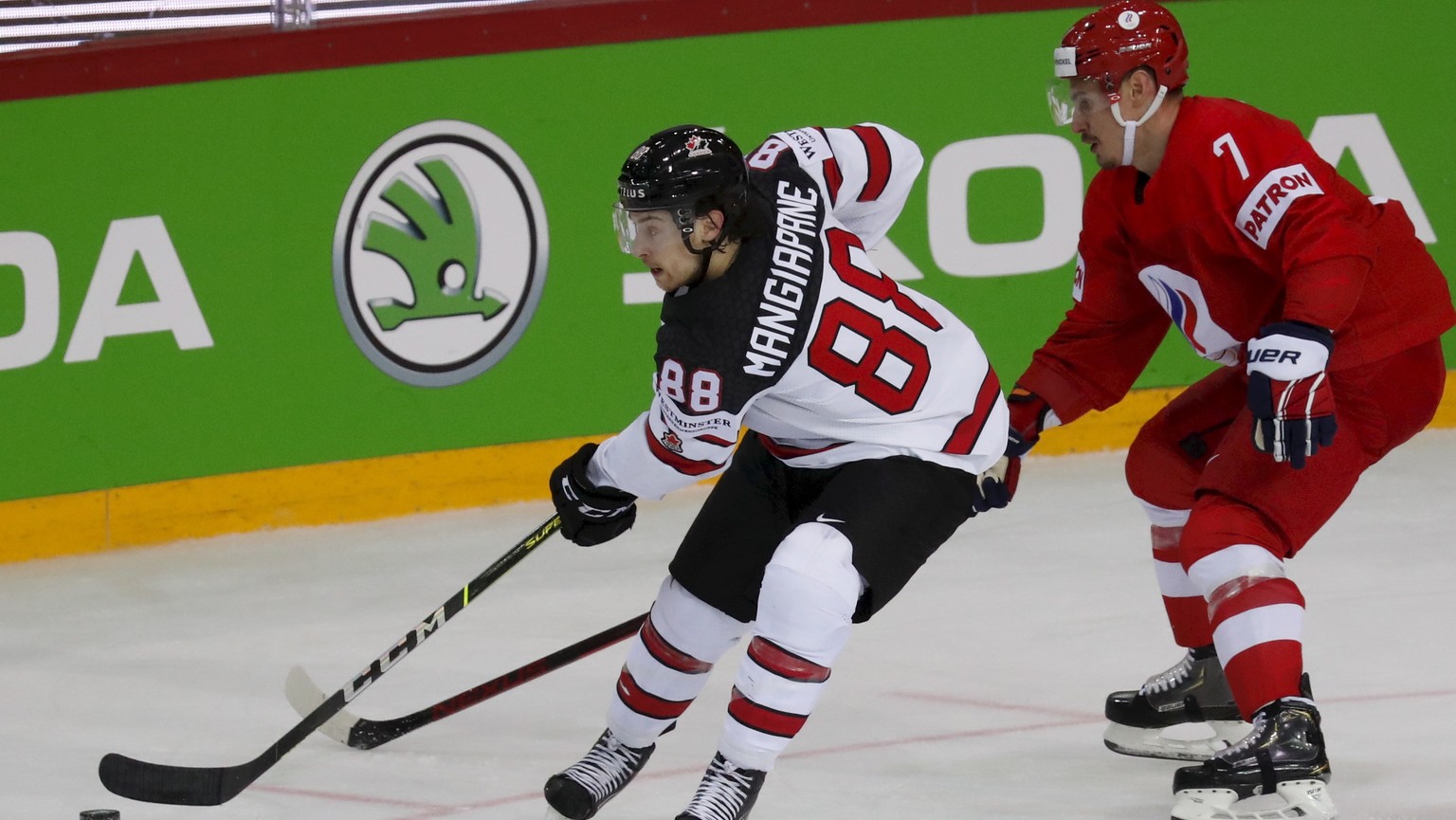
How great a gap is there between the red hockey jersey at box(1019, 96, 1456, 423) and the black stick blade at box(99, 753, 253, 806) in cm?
149

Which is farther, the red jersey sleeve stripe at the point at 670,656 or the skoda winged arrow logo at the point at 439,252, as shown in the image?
the skoda winged arrow logo at the point at 439,252

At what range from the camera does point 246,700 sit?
4.03 metres

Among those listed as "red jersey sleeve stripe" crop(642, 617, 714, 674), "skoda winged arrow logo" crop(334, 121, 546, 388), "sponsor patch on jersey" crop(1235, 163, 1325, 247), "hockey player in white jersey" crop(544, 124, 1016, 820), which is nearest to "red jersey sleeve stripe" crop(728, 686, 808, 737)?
"hockey player in white jersey" crop(544, 124, 1016, 820)

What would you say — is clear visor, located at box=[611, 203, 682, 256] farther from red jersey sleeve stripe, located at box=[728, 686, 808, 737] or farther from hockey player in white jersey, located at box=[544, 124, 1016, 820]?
red jersey sleeve stripe, located at box=[728, 686, 808, 737]

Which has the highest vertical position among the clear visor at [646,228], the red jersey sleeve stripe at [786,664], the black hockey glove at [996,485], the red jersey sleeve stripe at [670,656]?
the clear visor at [646,228]

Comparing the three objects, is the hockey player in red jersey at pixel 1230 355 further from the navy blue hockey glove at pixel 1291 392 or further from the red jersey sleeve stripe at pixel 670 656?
the red jersey sleeve stripe at pixel 670 656

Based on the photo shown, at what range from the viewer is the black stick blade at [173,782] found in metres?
3.29

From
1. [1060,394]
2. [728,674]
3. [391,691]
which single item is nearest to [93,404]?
[391,691]

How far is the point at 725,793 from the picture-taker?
117 inches

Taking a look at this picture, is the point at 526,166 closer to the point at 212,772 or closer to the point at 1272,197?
the point at 212,772

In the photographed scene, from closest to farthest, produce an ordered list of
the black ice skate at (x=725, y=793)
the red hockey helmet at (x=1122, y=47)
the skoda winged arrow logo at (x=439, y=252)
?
1. the black ice skate at (x=725, y=793)
2. the red hockey helmet at (x=1122, y=47)
3. the skoda winged arrow logo at (x=439, y=252)

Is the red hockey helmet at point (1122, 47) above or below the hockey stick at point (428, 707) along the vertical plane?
above

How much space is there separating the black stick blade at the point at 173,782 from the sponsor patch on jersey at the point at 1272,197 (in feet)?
5.92

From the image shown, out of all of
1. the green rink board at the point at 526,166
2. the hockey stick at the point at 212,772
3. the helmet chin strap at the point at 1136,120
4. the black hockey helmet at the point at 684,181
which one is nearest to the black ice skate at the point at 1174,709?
the helmet chin strap at the point at 1136,120
